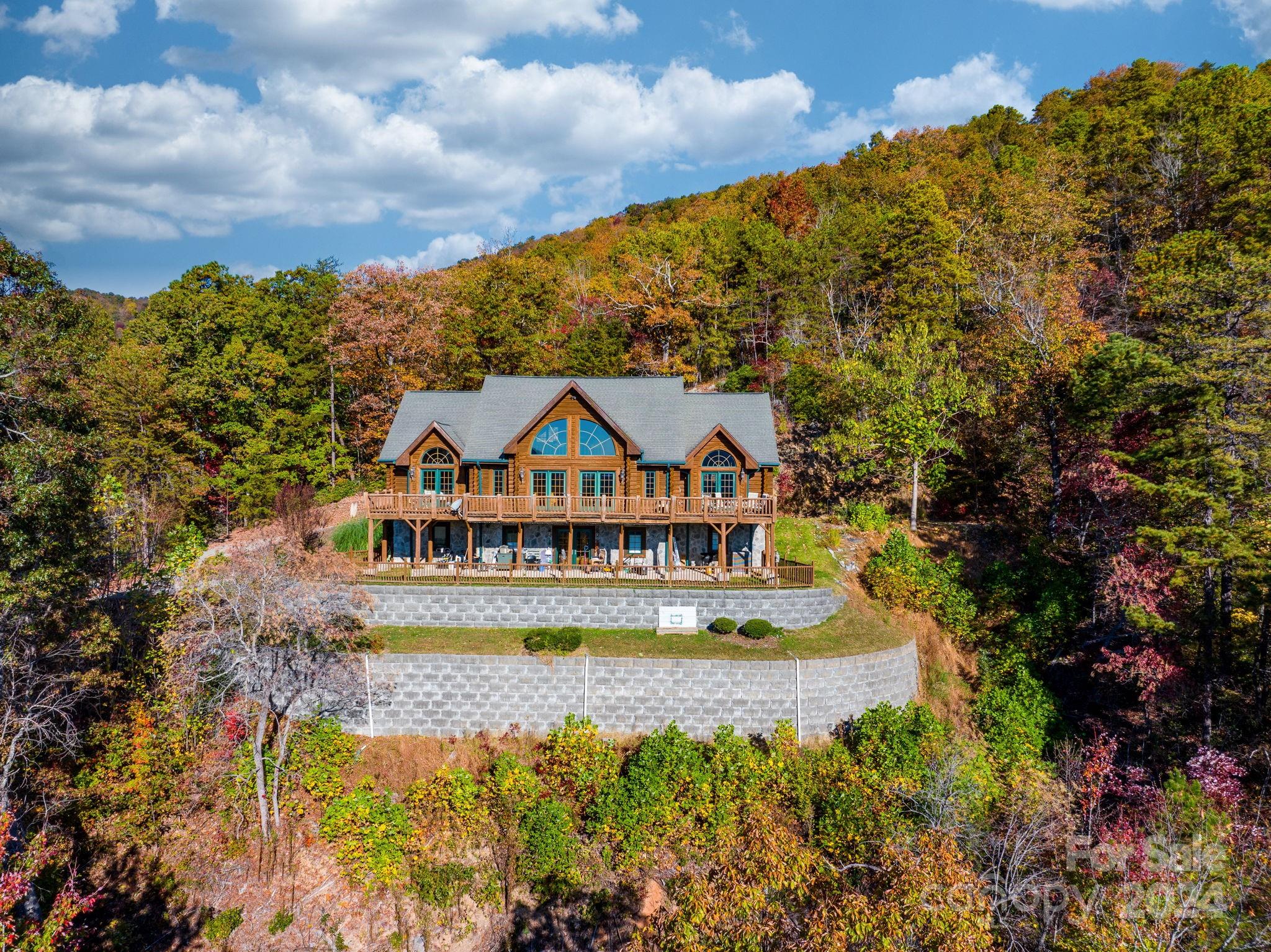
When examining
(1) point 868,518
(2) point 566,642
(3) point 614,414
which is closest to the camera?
(2) point 566,642

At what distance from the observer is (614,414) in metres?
30.4

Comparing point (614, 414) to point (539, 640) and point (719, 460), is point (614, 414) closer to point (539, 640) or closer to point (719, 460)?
point (719, 460)

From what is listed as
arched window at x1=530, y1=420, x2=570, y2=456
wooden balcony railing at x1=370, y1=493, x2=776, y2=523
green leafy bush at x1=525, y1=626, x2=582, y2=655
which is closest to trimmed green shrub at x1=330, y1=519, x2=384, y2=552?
wooden balcony railing at x1=370, y1=493, x2=776, y2=523

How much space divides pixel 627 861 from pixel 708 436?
1679 cm

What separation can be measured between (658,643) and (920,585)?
12097 millimetres

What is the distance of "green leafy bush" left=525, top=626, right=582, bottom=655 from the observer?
22.4 meters

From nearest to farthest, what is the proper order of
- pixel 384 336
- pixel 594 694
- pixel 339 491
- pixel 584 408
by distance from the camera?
1. pixel 594 694
2. pixel 584 408
3. pixel 384 336
4. pixel 339 491

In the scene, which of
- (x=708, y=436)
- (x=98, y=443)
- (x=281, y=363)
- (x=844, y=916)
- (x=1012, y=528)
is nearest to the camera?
(x=844, y=916)

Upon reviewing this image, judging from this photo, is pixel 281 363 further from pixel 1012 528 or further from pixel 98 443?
pixel 1012 528

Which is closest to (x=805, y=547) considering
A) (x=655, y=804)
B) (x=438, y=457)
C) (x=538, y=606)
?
(x=538, y=606)

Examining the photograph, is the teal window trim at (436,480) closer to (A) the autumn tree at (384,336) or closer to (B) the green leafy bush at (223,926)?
(A) the autumn tree at (384,336)

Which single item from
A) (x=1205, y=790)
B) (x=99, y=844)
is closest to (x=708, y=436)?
(x=1205, y=790)

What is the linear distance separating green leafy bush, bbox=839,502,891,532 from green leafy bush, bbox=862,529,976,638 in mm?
3685

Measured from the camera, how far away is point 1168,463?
19.9 meters
